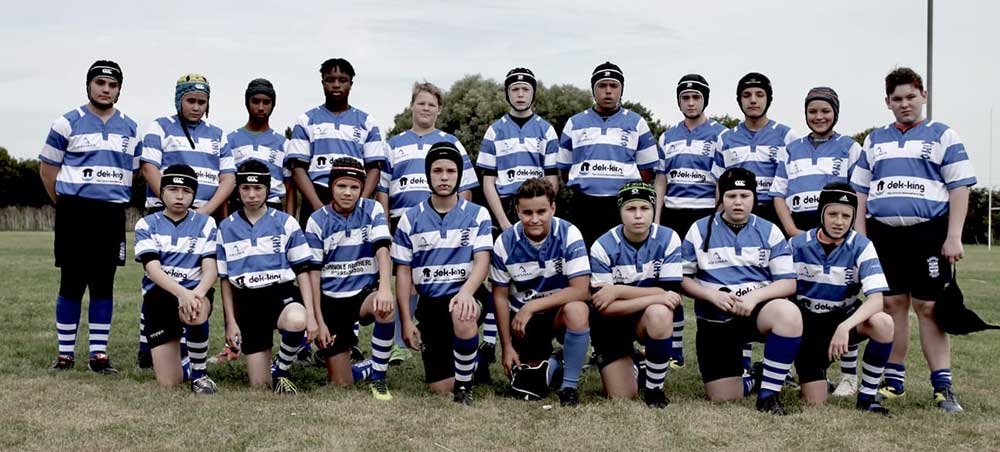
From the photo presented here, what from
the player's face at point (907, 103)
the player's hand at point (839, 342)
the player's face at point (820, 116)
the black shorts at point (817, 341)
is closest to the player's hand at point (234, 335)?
the black shorts at point (817, 341)

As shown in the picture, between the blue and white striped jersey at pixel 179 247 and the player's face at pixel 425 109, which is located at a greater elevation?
the player's face at pixel 425 109


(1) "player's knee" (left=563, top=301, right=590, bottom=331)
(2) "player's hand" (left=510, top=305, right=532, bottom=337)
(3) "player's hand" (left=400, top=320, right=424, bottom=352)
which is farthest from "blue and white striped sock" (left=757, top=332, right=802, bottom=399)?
(3) "player's hand" (left=400, top=320, right=424, bottom=352)

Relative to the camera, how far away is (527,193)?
5414mm

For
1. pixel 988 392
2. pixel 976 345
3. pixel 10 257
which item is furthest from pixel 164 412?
pixel 10 257

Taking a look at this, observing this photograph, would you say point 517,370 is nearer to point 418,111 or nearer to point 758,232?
point 758,232

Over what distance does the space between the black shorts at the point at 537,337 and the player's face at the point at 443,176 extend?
929mm

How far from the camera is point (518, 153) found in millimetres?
6801

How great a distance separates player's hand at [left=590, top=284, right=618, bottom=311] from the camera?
540 centimetres

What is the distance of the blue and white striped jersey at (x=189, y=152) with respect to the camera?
6.50 m

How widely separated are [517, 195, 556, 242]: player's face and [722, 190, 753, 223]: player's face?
1.11 m

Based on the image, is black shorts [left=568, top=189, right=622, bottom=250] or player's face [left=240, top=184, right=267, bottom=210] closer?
player's face [left=240, top=184, right=267, bottom=210]

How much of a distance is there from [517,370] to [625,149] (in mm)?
2089

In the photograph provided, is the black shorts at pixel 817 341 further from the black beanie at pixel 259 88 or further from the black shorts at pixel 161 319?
the black beanie at pixel 259 88

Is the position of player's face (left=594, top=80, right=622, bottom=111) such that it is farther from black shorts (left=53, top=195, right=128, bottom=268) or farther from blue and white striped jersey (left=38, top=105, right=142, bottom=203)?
black shorts (left=53, top=195, right=128, bottom=268)
